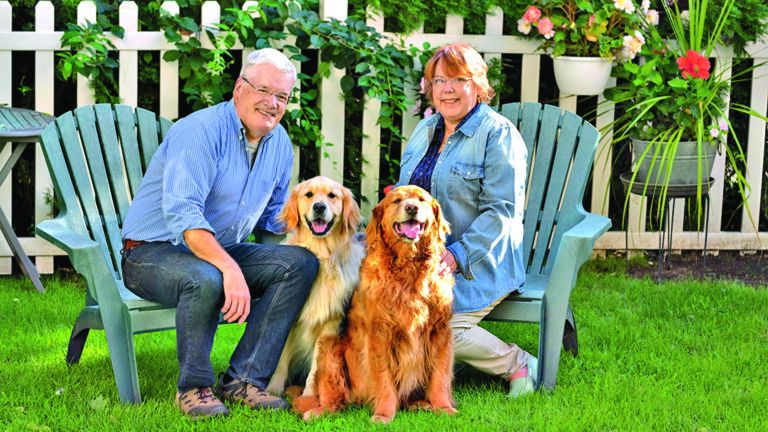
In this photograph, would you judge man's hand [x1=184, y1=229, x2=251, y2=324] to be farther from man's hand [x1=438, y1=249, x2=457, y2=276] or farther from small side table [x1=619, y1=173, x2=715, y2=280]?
small side table [x1=619, y1=173, x2=715, y2=280]

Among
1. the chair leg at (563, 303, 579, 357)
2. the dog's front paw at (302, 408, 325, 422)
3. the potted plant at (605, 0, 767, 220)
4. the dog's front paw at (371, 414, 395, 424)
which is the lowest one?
the dog's front paw at (302, 408, 325, 422)

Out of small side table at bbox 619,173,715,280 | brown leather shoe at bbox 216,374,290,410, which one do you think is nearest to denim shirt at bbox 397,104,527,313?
brown leather shoe at bbox 216,374,290,410

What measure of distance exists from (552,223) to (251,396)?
62.1 inches

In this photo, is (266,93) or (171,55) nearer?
(266,93)

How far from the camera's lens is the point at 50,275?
598 centimetres

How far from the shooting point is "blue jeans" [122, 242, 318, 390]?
13.3ft

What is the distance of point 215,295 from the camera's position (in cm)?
407

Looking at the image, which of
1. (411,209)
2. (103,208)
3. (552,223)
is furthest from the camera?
(552,223)

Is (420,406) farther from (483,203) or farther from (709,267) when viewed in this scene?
(709,267)

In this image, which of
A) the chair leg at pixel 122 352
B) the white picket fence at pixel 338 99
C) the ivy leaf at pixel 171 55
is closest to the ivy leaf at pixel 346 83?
the white picket fence at pixel 338 99

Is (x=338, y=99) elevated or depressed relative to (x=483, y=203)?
elevated

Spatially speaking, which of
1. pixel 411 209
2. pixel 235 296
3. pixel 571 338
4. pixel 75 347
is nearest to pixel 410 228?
pixel 411 209

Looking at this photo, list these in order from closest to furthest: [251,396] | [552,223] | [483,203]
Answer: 1. [251,396]
2. [483,203]
3. [552,223]

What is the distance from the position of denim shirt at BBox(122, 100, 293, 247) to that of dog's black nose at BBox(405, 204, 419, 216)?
68 centimetres
